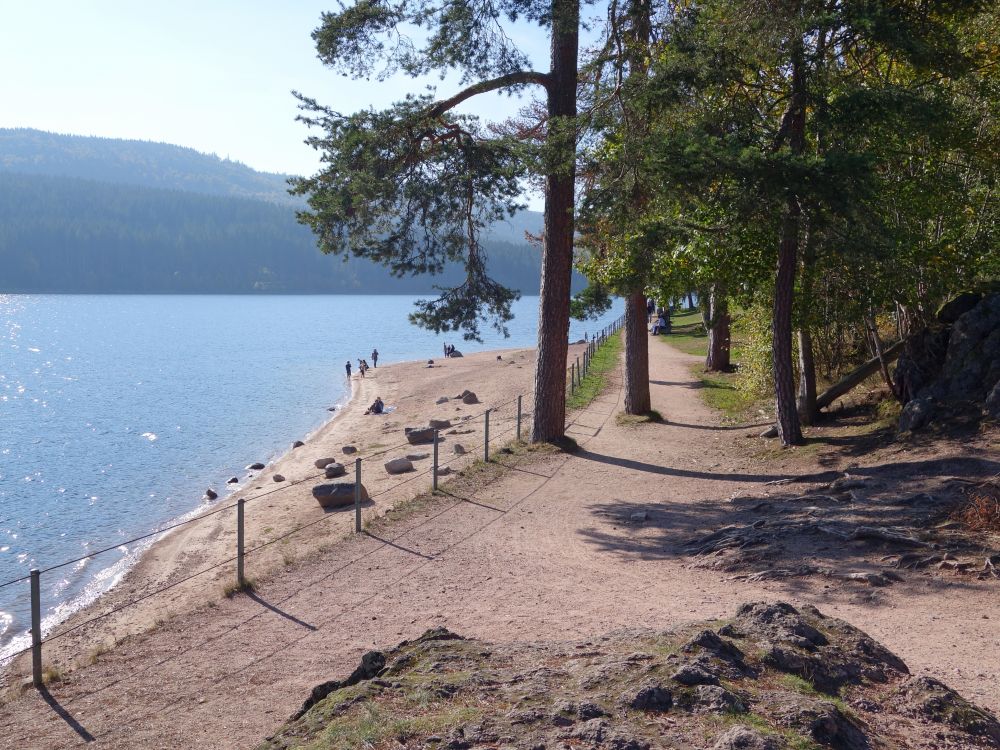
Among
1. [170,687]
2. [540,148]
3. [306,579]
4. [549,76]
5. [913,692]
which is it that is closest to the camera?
[913,692]

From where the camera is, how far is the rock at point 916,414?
47.2 feet

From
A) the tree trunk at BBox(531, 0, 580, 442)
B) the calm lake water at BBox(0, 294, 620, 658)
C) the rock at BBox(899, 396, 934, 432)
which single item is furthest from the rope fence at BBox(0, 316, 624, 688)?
the rock at BBox(899, 396, 934, 432)

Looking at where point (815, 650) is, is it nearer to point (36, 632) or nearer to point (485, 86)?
point (36, 632)

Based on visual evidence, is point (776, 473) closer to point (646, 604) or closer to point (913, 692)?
point (646, 604)

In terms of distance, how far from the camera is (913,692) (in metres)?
4.76

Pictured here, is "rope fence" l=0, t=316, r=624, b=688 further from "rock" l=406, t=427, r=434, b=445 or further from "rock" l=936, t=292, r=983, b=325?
"rock" l=936, t=292, r=983, b=325

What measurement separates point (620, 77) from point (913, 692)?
13.1 metres

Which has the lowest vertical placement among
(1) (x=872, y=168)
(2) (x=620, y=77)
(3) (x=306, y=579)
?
(3) (x=306, y=579)

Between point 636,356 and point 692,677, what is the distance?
683 inches

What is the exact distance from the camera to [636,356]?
847 inches

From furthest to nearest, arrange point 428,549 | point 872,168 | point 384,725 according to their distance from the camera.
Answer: point 872,168 → point 428,549 → point 384,725

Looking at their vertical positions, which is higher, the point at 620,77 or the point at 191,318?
the point at 620,77

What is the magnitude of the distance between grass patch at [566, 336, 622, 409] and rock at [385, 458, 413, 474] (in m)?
5.90

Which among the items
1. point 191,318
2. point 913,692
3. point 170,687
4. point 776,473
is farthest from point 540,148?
point 191,318
